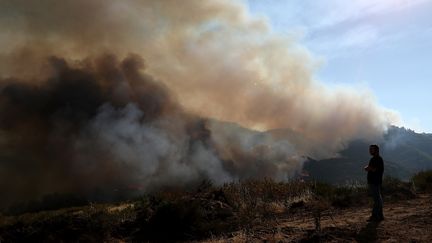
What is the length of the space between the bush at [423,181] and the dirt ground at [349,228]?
218 inches

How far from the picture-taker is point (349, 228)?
37.9 ft

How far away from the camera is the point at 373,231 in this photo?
36.2 ft

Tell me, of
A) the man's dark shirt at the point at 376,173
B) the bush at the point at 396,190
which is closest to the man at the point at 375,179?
the man's dark shirt at the point at 376,173

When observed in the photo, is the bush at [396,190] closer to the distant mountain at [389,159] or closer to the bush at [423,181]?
the bush at [423,181]

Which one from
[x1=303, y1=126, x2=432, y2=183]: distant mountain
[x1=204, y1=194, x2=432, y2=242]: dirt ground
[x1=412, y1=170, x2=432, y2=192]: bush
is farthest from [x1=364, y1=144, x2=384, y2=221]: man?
[x1=303, y1=126, x2=432, y2=183]: distant mountain

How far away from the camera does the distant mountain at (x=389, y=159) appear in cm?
9375

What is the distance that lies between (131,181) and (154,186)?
320cm

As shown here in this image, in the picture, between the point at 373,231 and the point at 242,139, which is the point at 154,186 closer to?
the point at 242,139

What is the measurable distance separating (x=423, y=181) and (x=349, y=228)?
39.0ft

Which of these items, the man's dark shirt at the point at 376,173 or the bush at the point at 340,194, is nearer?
the man's dark shirt at the point at 376,173

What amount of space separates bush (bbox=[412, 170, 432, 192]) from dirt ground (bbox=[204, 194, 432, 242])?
553 centimetres

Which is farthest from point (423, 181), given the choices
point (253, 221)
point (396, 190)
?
point (253, 221)

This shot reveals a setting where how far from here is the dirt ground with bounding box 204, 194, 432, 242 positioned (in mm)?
10500

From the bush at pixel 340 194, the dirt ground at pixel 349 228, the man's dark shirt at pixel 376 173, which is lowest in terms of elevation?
the dirt ground at pixel 349 228
